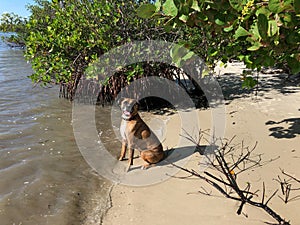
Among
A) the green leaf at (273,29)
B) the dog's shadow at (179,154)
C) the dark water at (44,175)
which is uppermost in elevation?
the green leaf at (273,29)

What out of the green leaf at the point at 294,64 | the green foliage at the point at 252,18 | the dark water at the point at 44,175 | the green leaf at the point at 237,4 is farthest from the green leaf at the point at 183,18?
the dark water at the point at 44,175

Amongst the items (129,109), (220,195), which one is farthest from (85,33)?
(220,195)

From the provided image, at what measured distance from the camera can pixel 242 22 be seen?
1.75 m

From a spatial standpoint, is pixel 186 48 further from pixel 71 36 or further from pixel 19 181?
pixel 71 36

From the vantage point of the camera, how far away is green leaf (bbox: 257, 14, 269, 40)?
4.68 feet

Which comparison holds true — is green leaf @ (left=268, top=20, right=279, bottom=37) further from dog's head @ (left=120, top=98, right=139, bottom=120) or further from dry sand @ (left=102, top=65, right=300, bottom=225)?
dog's head @ (left=120, top=98, right=139, bottom=120)

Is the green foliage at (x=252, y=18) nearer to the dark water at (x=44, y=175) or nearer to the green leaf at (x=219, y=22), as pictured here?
the green leaf at (x=219, y=22)

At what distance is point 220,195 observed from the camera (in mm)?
3682

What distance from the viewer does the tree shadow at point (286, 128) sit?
17.6 feet

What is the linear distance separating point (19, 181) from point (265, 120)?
4.79 meters

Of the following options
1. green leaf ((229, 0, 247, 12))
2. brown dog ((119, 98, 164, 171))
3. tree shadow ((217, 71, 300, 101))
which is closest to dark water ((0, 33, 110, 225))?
brown dog ((119, 98, 164, 171))

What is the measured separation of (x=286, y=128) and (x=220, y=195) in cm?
275

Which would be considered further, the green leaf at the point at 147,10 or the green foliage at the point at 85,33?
the green foliage at the point at 85,33

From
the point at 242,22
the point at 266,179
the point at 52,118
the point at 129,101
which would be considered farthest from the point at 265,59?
the point at 52,118
